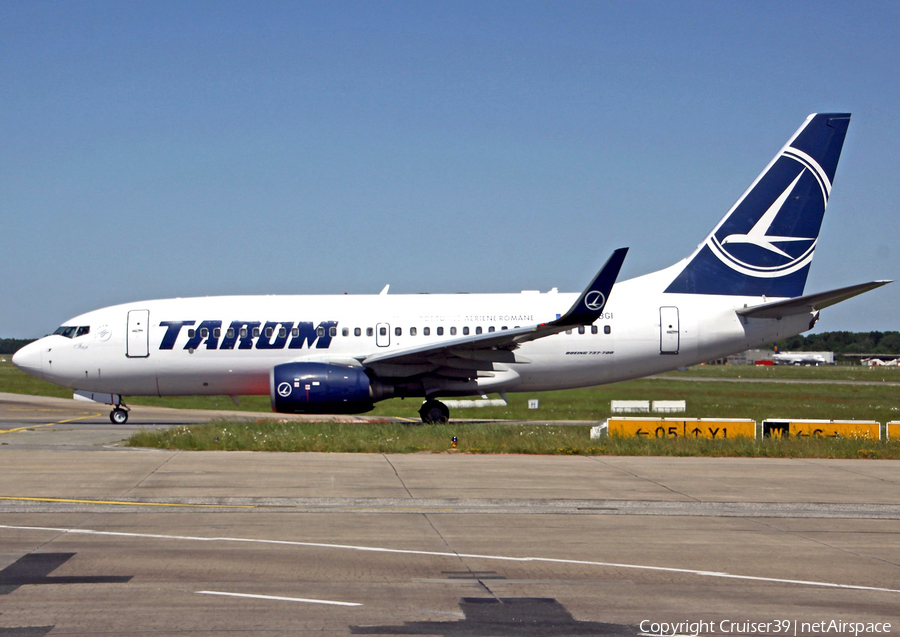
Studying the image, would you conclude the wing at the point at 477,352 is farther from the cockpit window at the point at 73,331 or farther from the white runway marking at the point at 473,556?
the white runway marking at the point at 473,556

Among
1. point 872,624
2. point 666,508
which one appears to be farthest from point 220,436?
point 872,624

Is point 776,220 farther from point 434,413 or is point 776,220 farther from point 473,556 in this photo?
point 473,556

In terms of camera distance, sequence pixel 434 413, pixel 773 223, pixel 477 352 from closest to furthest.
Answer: pixel 477 352, pixel 434 413, pixel 773 223

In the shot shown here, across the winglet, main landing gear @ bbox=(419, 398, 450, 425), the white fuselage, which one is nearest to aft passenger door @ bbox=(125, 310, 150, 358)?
the white fuselage

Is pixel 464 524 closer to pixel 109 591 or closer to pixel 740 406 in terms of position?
pixel 109 591

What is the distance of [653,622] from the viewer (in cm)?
670

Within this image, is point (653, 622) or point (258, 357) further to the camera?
point (258, 357)

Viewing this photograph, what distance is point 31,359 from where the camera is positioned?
25375 mm

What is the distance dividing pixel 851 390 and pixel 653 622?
38.1 meters

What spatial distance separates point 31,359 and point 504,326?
13.5 meters

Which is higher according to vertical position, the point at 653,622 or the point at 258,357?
the point at 258,357

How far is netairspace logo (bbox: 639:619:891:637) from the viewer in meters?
6.46

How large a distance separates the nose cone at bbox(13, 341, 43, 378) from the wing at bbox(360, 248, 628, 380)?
9455mm

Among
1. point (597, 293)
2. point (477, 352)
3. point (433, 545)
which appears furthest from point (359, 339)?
point (433, 545)
